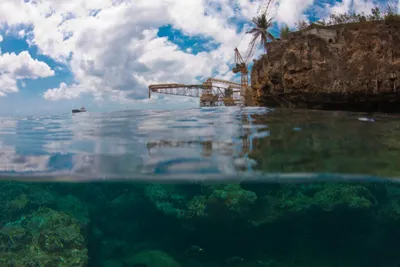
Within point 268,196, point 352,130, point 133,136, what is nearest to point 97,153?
point 133,136

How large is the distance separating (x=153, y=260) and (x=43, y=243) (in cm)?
398

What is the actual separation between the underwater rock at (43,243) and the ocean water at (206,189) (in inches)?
1.6

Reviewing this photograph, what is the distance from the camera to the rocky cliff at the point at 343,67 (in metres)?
11.8

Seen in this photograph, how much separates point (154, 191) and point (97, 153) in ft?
24.7

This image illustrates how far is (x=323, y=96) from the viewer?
13.6 metres

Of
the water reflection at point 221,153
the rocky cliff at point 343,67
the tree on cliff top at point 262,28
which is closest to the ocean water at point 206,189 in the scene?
the water reflection at point 221,153

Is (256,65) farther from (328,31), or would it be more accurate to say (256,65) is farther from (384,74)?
(384,74)

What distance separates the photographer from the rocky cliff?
11.8 meters

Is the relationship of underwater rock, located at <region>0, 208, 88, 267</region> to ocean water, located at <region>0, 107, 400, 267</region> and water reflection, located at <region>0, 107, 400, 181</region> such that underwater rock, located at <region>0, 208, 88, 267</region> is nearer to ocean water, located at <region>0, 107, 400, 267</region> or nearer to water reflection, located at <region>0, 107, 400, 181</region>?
ocean water, located at <region>0, 107, 400, 267</region>

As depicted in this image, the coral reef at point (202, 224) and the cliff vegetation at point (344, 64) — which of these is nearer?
the coral reef at point (202, 224)

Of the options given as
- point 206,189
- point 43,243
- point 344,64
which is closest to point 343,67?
point 344,64

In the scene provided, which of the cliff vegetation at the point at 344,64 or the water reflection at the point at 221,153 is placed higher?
the cliff vegetation at the point at 344,64

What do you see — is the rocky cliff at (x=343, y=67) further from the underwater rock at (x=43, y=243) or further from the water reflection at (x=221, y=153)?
the underwater rock at (x=43, y=243)

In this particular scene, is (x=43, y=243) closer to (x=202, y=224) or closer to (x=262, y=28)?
(x=202, y=224)
